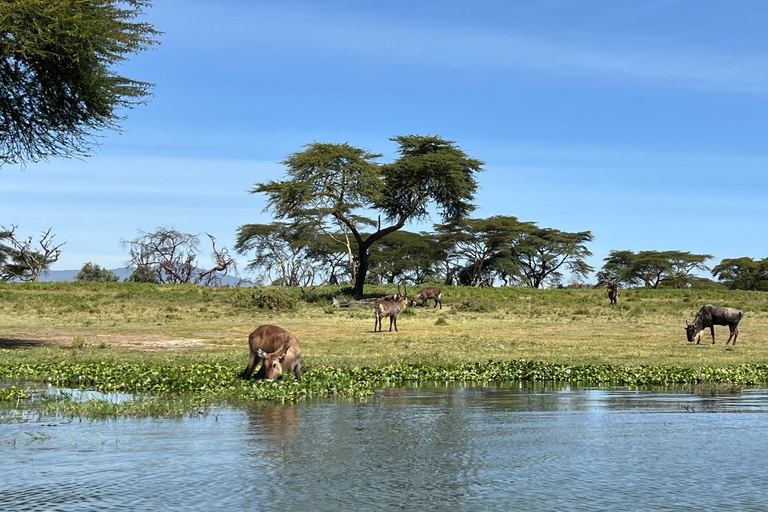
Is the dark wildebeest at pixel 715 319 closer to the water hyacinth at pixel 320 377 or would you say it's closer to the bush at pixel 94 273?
the water hyacinth at pixel 320 377

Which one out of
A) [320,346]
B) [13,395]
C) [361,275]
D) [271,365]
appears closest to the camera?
[13,395]

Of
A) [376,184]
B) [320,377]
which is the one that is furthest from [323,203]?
[320,377]

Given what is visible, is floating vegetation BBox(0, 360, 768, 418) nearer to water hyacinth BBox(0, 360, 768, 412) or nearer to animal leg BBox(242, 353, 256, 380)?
water hyacinth BBox(0, 360, 768, 412)

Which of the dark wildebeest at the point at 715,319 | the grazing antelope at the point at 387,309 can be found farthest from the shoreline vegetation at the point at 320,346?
the grazing antelope at the point at 387,309

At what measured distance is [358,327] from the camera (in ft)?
112

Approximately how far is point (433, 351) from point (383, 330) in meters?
8.83

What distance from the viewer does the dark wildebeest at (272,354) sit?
50.3 feet

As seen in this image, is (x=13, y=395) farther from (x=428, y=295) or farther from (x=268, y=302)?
(x=428, y=295)

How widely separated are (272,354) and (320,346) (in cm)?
1013

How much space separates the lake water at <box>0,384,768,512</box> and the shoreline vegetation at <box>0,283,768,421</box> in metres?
2.12

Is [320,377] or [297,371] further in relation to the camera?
[320,377]

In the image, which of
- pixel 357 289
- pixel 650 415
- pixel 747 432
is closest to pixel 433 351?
pixel 650 415

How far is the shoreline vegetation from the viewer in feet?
49.8

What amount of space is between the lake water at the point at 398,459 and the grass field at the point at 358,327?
777cm
